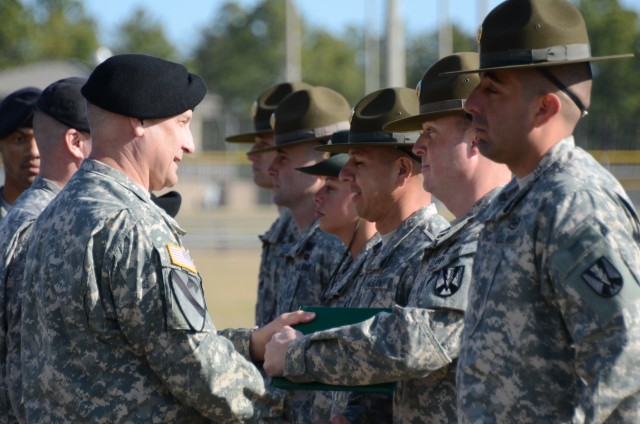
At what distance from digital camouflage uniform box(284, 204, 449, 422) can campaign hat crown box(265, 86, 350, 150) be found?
2.08 metres

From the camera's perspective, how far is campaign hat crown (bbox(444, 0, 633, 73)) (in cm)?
317

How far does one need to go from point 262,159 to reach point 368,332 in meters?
4.13

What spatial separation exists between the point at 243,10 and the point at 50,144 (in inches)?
3771

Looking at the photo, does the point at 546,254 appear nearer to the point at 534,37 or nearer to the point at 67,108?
the point at 534,37

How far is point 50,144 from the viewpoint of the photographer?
5.30m

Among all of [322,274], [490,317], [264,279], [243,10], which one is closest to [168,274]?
[490,317]

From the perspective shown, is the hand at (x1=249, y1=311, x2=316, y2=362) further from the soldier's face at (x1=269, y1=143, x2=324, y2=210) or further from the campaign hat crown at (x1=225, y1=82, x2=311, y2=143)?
the campaign hat crown at (x1=225, y1=82, x2=311, y2=143)

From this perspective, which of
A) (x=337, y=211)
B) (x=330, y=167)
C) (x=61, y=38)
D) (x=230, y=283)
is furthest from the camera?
(x=61, y=38)

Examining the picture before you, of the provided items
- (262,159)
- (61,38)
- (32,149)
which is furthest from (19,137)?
(61,38)

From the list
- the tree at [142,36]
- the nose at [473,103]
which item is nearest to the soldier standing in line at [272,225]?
the nose at [473,103]

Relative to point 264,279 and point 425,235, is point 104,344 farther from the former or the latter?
point 264,279

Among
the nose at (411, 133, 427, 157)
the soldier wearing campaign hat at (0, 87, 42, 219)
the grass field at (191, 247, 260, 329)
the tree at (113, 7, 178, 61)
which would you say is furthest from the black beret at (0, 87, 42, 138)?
the tree at (113, 7, 178, 61)

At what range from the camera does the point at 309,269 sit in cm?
598

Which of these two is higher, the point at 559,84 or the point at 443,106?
the point at 559,84
